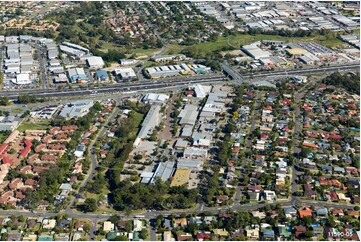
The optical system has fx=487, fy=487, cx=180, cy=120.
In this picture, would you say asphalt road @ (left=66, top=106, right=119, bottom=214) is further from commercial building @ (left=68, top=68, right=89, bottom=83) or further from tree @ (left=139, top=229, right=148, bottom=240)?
commercial building @ (left=68, top=68, right=89, bottom=83)

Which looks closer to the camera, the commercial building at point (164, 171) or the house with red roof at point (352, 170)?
the commercial building at point (164, 171)

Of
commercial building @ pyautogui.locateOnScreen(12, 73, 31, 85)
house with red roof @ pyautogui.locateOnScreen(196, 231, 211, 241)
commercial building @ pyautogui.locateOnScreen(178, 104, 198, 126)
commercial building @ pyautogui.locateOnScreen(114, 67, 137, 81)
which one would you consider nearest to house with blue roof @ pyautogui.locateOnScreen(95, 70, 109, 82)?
commercial building @ pyautogui.locateOnScreen(114, 67, 137, 81)

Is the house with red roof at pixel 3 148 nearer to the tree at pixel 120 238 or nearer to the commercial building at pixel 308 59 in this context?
the tree at pixel 120 238

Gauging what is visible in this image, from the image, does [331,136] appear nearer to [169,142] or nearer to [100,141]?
[169,142]

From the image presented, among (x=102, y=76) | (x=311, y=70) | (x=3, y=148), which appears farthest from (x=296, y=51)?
(x=3, y=148)

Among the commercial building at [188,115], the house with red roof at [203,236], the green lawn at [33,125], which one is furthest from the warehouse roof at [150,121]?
the house with red roof at [203,236]

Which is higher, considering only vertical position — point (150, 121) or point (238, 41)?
point (150, 121)

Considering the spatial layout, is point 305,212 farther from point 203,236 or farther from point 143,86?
point 143,86
